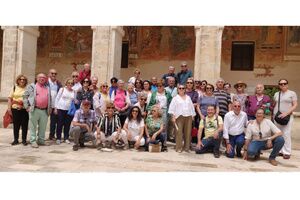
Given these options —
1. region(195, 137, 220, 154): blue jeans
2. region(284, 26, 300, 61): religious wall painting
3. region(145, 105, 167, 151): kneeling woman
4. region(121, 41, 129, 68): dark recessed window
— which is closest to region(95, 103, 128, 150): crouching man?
region(145, 105, 167, 151): kneeling woman

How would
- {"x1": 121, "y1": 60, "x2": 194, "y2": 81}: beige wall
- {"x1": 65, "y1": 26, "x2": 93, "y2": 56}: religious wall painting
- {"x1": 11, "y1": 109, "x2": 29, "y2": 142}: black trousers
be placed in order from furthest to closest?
{"x1": 65, "y1": 26, "x2": 93, "y2": 56}: religious wall painting → {"x1": 121, "y1": 60, "x2": 194, "y2": 81}: beige wall → {"x1": 11, "y1": 109, "x2": 29, "y2": 142}: black trousers

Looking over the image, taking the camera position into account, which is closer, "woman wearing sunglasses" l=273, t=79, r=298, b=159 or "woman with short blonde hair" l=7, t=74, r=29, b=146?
"woman wearing sunglasses" l=273, t=79, r=298, b=159

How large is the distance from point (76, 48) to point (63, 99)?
457 inches

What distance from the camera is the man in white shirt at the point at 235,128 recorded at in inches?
291

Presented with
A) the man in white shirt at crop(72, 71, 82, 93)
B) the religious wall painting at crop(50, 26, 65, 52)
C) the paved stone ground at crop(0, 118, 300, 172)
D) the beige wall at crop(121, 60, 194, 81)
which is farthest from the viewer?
the religious wall painting at crop(50, 26, 65, 52)

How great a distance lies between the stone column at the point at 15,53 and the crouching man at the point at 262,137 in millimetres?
10912

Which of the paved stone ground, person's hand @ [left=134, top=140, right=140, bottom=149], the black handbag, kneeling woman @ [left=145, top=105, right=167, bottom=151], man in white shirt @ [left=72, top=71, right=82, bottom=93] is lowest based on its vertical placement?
the paved stone ground

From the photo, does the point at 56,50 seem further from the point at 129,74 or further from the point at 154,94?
the point at 154,94

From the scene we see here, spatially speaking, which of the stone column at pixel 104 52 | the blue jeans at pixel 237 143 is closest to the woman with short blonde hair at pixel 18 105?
the blue jeans at pixel 237 143

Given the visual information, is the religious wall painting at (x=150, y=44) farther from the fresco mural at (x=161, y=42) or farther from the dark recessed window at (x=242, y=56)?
the dark recessed window at (x=242, y=56)

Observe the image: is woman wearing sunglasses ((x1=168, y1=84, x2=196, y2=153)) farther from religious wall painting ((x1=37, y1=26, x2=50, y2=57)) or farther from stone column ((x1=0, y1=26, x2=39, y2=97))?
religious wall painting ((x1=37, y1=26, x2=50, y2=57))

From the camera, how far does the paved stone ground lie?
5.76 metres

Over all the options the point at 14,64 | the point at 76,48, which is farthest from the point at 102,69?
the point at 76,48

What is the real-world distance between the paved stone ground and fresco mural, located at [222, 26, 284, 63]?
414 inches
